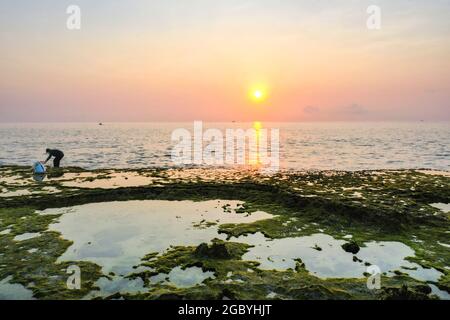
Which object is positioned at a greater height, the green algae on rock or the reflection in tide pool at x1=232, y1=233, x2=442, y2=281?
the green algae on rock

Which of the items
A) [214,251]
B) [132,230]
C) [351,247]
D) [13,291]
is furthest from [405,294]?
[132,230]

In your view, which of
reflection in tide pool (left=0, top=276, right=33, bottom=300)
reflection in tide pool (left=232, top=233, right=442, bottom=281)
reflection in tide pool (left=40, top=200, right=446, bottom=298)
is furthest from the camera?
reflection in tide pool (left=232, top=233, right=442, bottom=281)

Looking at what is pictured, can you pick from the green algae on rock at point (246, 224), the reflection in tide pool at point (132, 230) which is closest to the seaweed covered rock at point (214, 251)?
the green algae on rock at point (246, 224)

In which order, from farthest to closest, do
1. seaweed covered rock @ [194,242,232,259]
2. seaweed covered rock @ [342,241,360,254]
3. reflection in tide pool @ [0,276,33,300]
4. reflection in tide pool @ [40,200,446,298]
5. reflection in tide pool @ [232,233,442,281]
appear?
seaweed covered rock @ [342,241,360,254] → seaweed covered rock @ [194,242,232,259] → reflection in tide pool @ [232,233,442,281] → reflection in tide pool @ [40,200,446,298] → reflection in tide pool @ [0,276,33,300]

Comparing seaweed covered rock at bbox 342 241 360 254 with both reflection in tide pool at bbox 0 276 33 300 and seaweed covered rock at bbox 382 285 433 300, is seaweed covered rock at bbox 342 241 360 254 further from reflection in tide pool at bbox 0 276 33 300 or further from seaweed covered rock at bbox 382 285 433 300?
reflection in tide pool at bbox 0 276 33 300

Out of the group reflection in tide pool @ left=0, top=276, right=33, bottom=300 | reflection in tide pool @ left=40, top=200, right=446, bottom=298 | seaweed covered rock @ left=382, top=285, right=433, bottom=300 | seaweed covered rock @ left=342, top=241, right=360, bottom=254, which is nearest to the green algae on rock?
seaweed covered rock @ left=382, top=285, right=433, bottom=300

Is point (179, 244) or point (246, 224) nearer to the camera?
point (179, 244)

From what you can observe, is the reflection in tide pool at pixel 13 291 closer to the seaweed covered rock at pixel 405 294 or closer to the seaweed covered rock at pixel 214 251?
the seaweed covered rock at pixel 214 251

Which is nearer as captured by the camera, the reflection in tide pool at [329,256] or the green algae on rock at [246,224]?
the green algae on rock at [246,224]

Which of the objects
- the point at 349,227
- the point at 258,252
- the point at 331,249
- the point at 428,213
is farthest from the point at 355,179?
the point at 258,252

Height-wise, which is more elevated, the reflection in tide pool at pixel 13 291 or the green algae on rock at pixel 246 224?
the green algae on rock at pixel 246 224

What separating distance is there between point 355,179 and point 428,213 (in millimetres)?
11048

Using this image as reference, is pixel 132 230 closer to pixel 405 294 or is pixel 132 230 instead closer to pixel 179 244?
pixel 179 244
